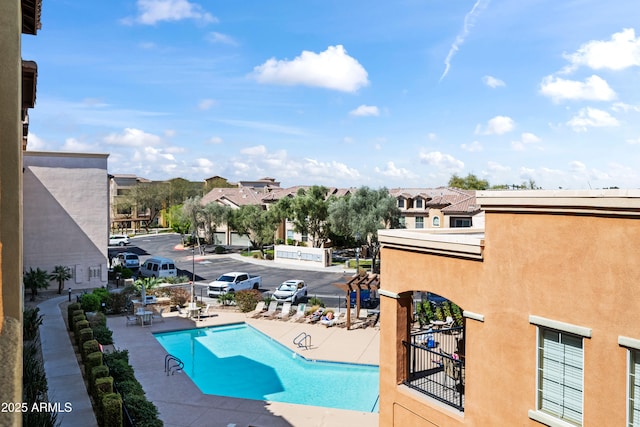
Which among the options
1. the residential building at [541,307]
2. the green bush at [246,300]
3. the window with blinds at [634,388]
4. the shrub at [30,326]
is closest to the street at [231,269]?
the green bush at [246,300]

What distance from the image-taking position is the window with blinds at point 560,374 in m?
7.15

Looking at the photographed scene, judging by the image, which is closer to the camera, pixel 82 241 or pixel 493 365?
pixel 493 365

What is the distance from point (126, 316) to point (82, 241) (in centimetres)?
800

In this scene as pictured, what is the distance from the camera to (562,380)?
7387 mm

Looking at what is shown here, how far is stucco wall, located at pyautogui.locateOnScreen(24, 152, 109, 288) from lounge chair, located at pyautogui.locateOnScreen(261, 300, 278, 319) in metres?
12.9

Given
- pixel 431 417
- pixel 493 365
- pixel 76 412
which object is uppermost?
pixel 493 365

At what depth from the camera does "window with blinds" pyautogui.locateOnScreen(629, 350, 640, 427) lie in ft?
21.4

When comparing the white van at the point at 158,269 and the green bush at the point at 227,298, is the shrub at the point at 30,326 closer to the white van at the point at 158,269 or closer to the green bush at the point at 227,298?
the green bush at the point at 227,298

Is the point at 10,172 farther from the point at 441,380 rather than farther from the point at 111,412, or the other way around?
the point at 441,380

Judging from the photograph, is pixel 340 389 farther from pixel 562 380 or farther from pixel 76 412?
pixel 562 380

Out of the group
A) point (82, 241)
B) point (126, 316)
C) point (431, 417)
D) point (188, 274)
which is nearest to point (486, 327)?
point (431, 417)

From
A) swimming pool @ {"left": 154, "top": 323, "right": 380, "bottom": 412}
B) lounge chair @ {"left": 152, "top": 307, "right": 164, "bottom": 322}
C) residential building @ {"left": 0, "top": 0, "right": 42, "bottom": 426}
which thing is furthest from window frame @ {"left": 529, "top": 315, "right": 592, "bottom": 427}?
lounge chair @ {"left": 152, "top": 307, "right": 164, "bottom": 322}

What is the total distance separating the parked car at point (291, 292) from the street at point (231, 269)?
5.38 feet

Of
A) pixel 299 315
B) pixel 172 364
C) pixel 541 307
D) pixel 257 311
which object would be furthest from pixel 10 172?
pixel 257 311
